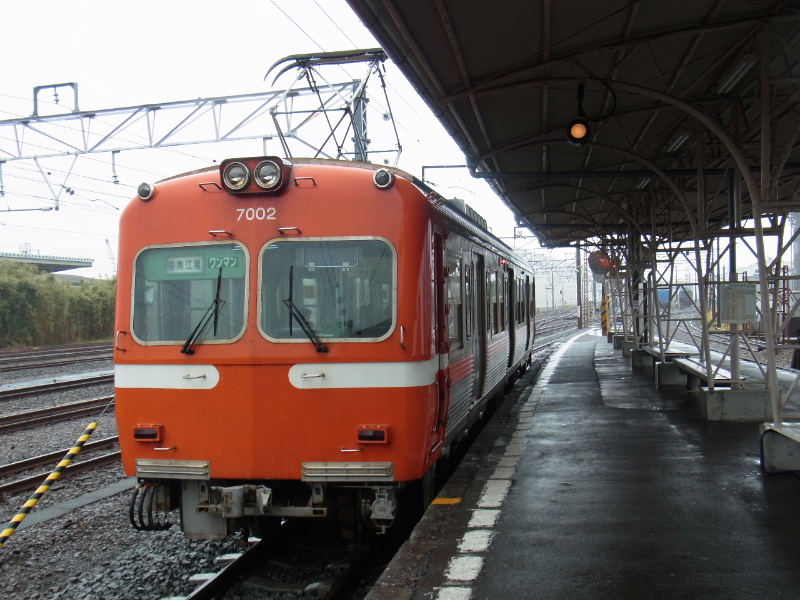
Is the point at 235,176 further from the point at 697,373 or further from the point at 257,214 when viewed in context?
the point at 697,373

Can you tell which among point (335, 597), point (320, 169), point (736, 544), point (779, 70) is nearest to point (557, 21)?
point (320, 169)

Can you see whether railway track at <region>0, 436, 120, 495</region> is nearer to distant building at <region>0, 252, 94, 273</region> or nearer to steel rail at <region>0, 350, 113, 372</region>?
steel rail at <region>0, 350, 113, 372</region>

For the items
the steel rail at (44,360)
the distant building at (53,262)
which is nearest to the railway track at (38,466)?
the steel rail at (44,360)

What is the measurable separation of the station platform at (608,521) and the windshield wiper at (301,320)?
148 cm

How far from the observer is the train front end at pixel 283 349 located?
4988 millimetres

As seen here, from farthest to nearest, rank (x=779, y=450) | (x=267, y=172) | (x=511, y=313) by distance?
(x=511, y=313) < (x=779, y=450) < (x=267, y=172)

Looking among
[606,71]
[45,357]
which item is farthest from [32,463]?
[45,357]

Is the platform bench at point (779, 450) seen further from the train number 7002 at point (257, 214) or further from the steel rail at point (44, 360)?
the steel rail at point (44, 360)

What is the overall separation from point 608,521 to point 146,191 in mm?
4193

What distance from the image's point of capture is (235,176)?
522cm

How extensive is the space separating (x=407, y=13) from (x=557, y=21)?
4.51ft

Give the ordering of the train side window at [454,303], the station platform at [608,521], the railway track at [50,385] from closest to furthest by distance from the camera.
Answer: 1. the station platform at [608,521]
2. the train side window at [454,303]
3. the railway track at [50,385]

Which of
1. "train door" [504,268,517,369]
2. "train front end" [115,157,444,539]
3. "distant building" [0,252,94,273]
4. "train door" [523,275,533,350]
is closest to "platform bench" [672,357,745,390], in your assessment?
"train door" [504,268,517,369]

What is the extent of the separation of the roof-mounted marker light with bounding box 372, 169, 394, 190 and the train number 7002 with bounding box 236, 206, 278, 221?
755mm
